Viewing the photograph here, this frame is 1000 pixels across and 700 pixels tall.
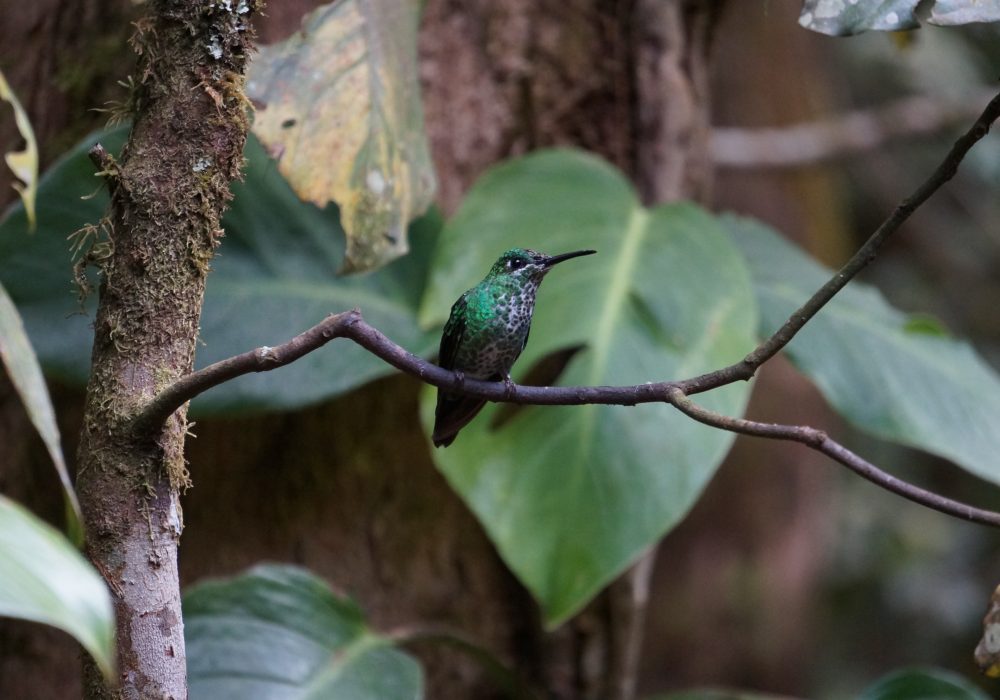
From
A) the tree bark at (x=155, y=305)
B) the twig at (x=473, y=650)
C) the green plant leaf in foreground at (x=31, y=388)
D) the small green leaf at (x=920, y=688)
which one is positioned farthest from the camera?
the twig at (x=473, y=650)

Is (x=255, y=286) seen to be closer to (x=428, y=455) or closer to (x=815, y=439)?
(x=428, y=455)

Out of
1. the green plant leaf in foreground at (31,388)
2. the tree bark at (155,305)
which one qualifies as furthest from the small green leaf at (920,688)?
the green plant leaf in foreground at (31,388)

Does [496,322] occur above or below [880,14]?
below

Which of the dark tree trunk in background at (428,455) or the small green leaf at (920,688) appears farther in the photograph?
the dark tree trunk in background at (428,455)

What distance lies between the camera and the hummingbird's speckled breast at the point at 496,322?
6.10ft

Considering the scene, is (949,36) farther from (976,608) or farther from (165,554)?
(165,554)

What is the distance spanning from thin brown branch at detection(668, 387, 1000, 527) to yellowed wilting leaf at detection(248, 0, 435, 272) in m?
0.83

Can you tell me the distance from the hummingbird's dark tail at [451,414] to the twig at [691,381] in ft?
1.19

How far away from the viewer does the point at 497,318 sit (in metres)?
1.85

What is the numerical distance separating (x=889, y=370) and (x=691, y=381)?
5.17 feet

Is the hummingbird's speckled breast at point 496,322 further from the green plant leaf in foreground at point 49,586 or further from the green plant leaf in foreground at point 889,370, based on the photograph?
the green plant leaf in foreground at point 49,586

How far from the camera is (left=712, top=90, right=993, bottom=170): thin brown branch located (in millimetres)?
4469

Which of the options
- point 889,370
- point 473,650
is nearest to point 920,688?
point 889,370

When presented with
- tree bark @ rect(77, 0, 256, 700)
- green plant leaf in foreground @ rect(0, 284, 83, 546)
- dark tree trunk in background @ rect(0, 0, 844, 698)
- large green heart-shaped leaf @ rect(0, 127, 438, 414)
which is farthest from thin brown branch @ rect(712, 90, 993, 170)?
green plant leaf in foreground @ rect(0, 284, 83, 546)
